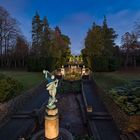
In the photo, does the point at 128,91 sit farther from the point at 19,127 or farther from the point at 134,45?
the point at 134,45

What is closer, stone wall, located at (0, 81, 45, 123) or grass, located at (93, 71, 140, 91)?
stone wall, located at (0, 81, 45, 123)

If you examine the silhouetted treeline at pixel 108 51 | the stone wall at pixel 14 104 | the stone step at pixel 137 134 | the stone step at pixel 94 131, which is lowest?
the stone step at pixel 94 131

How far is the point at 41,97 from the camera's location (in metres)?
23.9

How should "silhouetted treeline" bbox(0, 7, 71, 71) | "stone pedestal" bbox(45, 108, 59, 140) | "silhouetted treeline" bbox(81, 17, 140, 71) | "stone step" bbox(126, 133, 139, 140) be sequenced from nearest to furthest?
"stone pedestal" bbox(45, 108, 59, 140) < "stone step" bbox(126, 133, 139, 140) < "silhouetted treeline" bbox(81, 17, 140, 71) < "silhouetted treeline" bbox(0, 7, 71, 71)

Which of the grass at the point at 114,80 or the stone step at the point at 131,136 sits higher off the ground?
the grass at the point at 114,80

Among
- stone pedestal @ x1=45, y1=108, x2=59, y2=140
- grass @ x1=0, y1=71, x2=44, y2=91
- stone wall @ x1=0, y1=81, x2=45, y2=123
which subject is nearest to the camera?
stone pedestal @ x1=45, y1=108, x2=59, y2=140

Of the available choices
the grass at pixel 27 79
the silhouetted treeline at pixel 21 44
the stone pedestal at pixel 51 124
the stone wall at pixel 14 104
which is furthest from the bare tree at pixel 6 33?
the stone pedestal at pixel 51 124

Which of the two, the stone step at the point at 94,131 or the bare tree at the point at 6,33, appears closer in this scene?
the stone step at the point at 94,131

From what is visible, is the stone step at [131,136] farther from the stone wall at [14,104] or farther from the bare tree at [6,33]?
the bare tree at [6,33]

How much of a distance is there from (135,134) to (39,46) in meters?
41.5

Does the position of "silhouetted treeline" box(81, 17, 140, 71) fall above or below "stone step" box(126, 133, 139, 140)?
above

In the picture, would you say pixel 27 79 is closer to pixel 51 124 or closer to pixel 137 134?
pixel 51 124

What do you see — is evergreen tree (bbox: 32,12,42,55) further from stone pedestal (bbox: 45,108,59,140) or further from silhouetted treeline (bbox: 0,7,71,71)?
stone pedestal (bbox: 45,108,59,140)

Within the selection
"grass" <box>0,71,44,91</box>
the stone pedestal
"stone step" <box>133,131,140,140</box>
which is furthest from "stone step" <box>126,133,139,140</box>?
"grass" <box>0,71,44,91</box>
